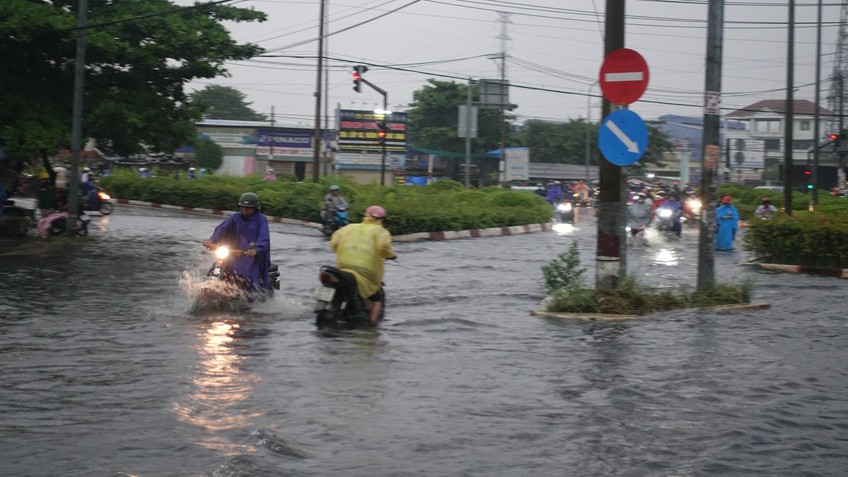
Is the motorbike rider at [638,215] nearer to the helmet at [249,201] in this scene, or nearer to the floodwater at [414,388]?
the floodwater at [414,388]

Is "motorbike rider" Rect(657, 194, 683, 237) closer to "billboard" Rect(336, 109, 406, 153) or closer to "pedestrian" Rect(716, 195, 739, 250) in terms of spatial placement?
"pedestrian" Rect(716, 195, 739, 250)

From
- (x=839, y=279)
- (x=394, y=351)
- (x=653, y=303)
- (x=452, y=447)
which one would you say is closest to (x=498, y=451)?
(x=452, y=447)

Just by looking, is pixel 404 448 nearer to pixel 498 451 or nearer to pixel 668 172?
pixel 498 451

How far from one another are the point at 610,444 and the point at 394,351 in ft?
12.8

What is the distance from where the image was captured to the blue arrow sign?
12.0 m

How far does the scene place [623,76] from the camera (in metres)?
12.4

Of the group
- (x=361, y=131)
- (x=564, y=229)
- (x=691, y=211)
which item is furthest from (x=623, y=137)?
(x=361, y=131)

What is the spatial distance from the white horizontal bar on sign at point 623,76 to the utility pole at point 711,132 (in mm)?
1537

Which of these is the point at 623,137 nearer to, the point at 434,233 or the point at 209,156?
the point at 434,233

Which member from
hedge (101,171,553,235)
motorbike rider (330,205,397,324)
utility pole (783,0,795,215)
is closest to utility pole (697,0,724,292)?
motorbike rider (330,205,397,324)

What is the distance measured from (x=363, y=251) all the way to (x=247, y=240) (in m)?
1.55

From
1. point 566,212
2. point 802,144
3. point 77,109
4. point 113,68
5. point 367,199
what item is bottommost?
point 566,212

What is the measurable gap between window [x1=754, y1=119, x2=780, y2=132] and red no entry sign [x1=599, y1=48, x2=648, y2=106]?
345 feet

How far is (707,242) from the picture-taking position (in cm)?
1355
